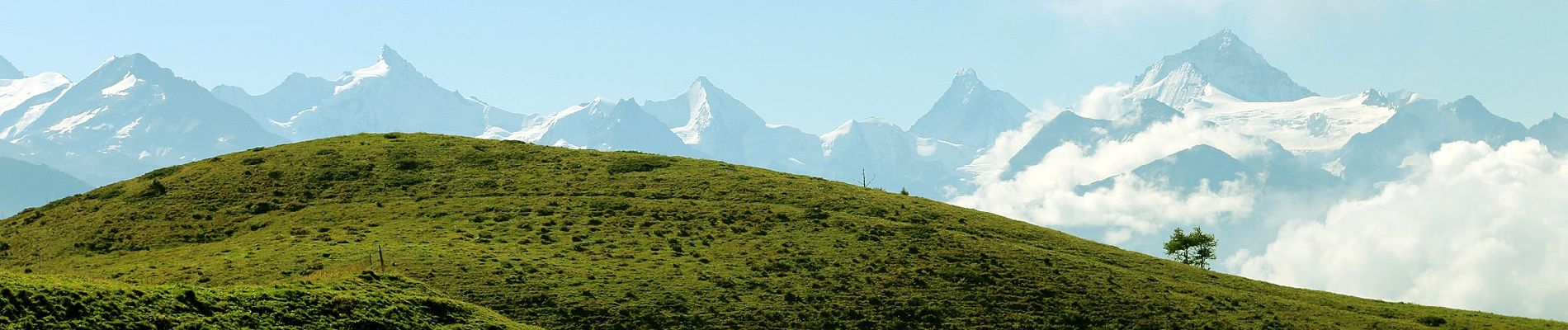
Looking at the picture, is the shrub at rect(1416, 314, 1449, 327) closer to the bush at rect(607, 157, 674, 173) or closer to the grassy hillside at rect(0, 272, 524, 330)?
the grassy hillside at rect(0, 272, 524, 330)

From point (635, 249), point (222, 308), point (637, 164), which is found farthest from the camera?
point (637, 164)

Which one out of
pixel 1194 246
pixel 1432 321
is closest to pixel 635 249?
pixel 1432 321

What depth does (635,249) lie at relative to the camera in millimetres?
69812

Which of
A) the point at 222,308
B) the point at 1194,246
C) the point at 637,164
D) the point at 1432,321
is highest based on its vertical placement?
the point at 1194,246

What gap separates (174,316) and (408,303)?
11388 millimetres


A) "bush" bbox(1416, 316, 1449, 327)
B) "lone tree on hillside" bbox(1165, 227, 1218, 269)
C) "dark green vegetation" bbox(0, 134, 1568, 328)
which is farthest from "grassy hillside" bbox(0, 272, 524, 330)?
"lone tree on hillside" bbox(1165, 227, 1218, 269)

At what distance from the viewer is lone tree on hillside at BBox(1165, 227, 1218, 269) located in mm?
112050

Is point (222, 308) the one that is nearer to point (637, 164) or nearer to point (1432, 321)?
point (637, 164)

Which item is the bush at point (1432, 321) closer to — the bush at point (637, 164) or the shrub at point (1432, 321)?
the shrub at point (1432, 321)

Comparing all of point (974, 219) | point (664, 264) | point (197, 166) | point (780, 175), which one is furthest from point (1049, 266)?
point (197, 166)

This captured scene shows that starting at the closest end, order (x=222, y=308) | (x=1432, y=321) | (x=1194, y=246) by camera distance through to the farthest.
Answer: (x=222, y=308)
(x=1432, y=321)
(x=1194, y=246)

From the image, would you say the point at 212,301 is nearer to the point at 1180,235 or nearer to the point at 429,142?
the point at 429,142

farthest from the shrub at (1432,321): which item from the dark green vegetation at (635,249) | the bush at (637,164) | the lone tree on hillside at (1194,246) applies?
the bush at (637,164)

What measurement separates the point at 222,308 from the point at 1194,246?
92437mm
